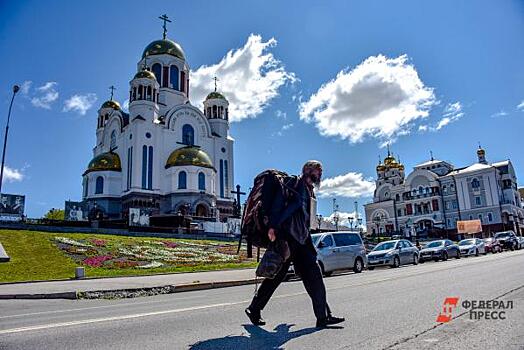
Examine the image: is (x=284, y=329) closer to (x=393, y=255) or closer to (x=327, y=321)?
(x=327, y=321)

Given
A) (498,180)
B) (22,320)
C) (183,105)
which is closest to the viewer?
(22,320)

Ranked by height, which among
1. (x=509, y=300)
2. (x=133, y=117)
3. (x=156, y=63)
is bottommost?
(x=509, y=300)

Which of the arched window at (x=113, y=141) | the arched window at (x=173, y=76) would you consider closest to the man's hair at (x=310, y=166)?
the arched window at (x=113, y=141)

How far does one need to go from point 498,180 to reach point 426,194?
11201 mm

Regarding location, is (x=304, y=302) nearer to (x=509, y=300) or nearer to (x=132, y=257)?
(x=509, y=300)

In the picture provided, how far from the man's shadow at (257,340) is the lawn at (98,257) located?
12.9 metres

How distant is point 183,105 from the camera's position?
6150cm

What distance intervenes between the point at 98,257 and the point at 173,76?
49.2 m

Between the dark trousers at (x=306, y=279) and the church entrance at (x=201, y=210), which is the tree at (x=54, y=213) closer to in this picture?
the church entrance at (x=201, y=210)

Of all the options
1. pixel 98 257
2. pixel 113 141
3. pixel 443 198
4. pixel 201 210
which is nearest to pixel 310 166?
pixel 98 257

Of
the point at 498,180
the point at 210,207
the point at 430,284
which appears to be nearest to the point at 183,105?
the point at 210,207

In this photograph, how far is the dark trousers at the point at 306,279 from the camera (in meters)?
5.01

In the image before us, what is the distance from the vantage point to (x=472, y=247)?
95.9 feet

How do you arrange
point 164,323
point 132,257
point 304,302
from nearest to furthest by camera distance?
1. point 164,323
2. point 304,302
3. point 132,257
